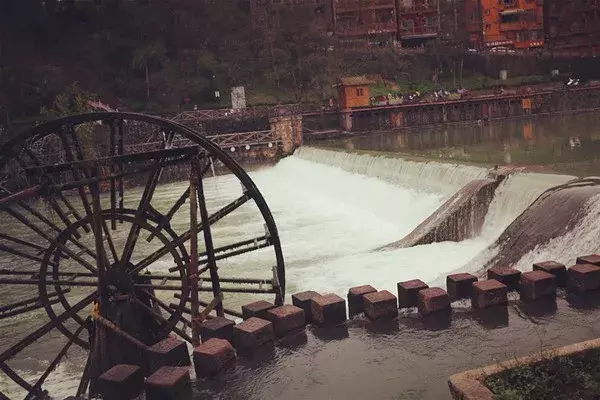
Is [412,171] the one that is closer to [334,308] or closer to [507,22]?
[334,308]

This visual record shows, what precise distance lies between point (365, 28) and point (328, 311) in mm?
66141

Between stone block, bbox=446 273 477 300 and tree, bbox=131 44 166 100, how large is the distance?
2201 inches

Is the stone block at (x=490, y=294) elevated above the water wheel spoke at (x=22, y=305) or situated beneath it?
situated beneath

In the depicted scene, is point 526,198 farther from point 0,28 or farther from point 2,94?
point 0,28

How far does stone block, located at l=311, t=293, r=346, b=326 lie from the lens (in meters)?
7.08

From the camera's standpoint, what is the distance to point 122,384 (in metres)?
5.41

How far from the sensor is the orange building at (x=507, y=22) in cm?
6300

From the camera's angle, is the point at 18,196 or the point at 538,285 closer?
the point at 18,196

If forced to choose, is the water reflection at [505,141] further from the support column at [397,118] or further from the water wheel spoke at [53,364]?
the water wheel spoke at [53,364]

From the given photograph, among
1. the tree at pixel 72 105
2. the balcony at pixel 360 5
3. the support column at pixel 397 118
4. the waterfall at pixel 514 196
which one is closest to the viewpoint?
the waterfall at pixel 514 196

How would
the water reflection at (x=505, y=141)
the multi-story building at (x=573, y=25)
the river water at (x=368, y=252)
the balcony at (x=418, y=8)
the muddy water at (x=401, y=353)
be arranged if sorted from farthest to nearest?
the balcony at (x=418, y=8) → the multi-story building at (x=573, y=25) → the water reflection at (x=505, y=141) → the river water at (x=368, y=252) → the muddy water at (x=401, y=353)

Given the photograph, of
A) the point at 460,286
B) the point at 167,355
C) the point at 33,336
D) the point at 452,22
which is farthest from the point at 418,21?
the point at 167,355

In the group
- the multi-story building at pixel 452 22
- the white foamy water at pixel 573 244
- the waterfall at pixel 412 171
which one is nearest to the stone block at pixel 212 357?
the white foamy water at pixel 573 244

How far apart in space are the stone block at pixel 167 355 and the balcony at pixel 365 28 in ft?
219
